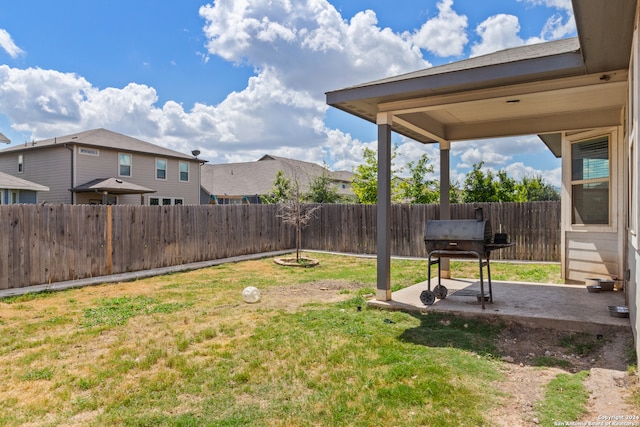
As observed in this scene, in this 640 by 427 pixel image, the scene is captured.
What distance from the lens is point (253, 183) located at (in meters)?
28.8

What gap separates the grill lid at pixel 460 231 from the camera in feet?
16.4

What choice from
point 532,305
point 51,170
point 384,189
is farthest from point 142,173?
point 532,305

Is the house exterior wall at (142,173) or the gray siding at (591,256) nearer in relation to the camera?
the gray siding at (591,256)

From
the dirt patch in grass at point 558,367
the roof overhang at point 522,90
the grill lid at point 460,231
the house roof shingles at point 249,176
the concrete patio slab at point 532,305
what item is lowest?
the dirt patch in grass at point 558,367

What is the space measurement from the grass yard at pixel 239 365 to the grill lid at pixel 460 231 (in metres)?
0.98

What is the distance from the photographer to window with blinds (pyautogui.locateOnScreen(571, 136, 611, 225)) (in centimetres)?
653

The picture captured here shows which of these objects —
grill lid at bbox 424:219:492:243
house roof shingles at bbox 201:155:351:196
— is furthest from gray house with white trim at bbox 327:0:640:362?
house roof shingles at bbox 201:155:351:196

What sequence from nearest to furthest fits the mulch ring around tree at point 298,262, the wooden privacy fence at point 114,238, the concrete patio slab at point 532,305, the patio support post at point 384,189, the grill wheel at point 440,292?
the concrete patio slab at point 532,305
the patio support post at point 384,189
the grill wheel at point 440,292
the wooden privacy fence at point 114,238
the mulch ring around tree at point 298,262

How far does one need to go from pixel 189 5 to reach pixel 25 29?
6.40m

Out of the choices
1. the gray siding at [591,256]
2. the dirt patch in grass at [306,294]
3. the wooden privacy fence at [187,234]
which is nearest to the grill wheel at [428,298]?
the dirt patch in grass at [306,294]

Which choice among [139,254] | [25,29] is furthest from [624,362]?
[25,29]

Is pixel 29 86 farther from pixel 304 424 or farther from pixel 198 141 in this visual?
pixel 304 424

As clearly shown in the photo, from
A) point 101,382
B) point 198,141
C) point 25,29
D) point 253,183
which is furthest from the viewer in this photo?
point 253,183

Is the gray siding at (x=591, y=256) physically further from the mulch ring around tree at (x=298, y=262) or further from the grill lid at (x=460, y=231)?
the mulch ring around tree at (x=298, y=262)
